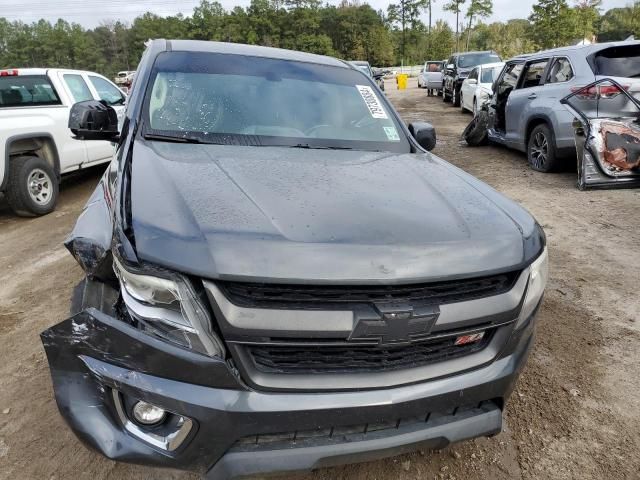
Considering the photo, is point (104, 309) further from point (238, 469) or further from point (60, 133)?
point (60, 133)

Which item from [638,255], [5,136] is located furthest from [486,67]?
[5,136]

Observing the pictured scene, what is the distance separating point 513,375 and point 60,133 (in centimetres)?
629

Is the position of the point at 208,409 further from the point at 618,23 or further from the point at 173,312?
the point at 618,23

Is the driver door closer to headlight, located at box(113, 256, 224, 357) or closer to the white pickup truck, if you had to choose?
the white pickup truck

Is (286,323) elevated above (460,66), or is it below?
below

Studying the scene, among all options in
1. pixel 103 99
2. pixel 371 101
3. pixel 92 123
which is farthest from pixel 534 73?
pixel 92 123

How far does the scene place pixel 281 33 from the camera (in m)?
72.5

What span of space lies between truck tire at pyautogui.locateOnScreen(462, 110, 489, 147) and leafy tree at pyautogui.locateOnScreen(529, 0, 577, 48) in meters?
25.0

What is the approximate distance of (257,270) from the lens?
1425 millimetres

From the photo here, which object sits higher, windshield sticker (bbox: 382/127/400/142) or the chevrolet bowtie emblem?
windshield sticker (bbox: 382/127/400/142)

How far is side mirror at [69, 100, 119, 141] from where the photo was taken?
9.80 ft

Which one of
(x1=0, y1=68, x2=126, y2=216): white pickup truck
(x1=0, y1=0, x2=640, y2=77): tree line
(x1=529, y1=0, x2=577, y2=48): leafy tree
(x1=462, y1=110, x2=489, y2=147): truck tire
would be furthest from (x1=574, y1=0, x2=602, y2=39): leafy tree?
(x1=0, y1=68, x2=126, y2=216): white pickup truck

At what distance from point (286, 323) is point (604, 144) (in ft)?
18.9

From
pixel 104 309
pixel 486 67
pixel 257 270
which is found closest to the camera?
pixel 257 270
